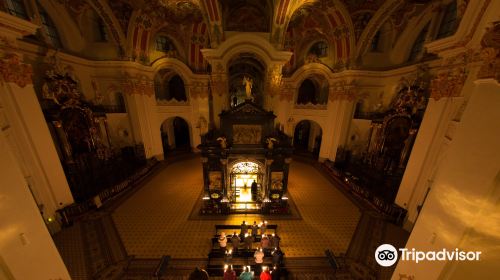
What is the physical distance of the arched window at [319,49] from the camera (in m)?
14.3

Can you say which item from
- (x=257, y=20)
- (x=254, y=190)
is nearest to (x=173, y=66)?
(x=257, y=20)

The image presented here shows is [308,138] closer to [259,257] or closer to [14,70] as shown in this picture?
[259,257]

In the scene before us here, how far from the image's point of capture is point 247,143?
8.63m

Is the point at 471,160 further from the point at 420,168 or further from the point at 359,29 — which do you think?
the point at 359,29

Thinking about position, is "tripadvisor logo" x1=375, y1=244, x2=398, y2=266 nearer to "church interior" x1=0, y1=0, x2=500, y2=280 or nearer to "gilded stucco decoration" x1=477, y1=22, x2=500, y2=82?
"church interior" x1=0, y1=0, x2=500, y2=280

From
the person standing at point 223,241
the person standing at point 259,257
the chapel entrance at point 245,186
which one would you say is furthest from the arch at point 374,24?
the person standing at point 223,241

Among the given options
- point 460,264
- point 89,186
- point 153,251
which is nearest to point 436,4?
point 460,264

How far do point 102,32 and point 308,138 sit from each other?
18.5 m

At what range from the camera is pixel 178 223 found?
800cm

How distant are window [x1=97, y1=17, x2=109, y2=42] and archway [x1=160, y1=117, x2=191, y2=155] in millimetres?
7185

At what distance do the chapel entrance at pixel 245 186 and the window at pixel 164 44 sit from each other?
11.4m

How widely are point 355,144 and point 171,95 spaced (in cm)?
1651

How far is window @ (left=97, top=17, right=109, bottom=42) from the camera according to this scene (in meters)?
12.0

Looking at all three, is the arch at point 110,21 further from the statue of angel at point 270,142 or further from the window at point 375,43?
the window at point 375,43
